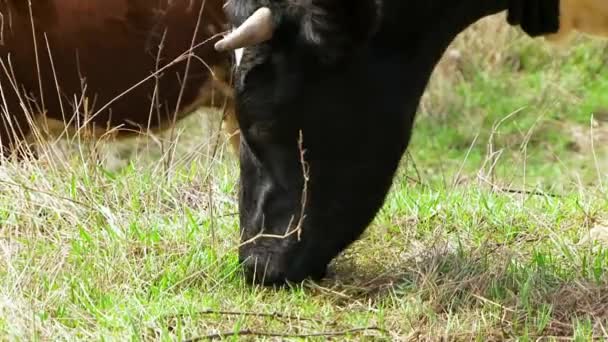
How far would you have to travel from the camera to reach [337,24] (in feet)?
11.3

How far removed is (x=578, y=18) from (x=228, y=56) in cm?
168

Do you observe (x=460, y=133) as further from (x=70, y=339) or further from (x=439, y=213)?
(x=70, y=339)

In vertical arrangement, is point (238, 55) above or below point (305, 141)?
above

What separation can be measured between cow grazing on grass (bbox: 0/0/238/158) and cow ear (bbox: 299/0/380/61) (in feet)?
6.60

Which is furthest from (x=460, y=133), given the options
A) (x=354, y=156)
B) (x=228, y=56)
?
(x=354, y=156)

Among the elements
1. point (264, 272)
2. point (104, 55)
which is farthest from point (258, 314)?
point (104, 55)

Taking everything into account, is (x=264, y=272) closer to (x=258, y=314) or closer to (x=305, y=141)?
(x=258, y=314)

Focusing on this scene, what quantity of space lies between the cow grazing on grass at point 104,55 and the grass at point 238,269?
59 cm

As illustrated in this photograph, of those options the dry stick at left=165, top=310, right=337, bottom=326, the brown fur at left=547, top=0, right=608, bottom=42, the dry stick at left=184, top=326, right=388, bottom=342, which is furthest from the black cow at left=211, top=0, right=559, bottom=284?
the brown fur at left=547, top=0, right=608, bottom=42

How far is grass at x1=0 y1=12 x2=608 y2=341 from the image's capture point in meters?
3.36

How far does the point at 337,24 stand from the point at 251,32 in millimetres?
234

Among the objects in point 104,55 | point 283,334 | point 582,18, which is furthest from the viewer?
point 104,55

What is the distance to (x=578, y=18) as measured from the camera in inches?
173

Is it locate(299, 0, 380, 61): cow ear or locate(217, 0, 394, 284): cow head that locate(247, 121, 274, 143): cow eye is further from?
Answer: locate(299, 0, 380, 61): cow ear
